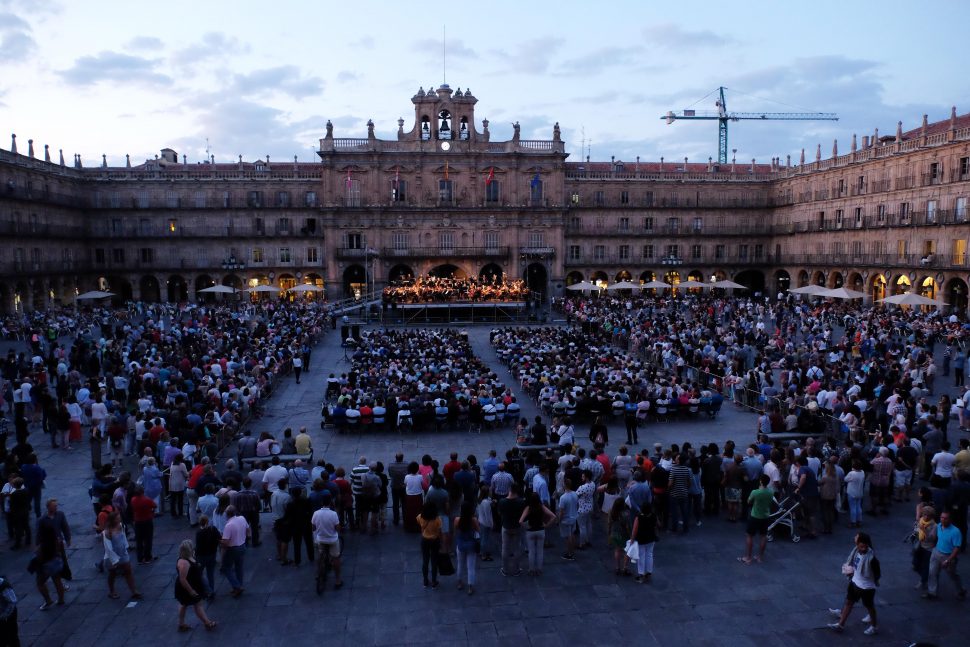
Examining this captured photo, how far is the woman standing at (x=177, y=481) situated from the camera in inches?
445

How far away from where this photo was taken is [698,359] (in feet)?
77.1

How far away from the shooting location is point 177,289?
55125 mm

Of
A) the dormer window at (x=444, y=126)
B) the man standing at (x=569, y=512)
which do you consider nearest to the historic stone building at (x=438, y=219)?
the dormer window at (x=444, y=126)

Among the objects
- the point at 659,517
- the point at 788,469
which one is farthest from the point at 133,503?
the point at 788,469

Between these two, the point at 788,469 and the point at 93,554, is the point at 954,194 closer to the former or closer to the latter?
the point at 788,469

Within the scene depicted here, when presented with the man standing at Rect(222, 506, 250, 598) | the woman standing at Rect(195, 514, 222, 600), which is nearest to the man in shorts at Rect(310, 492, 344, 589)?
the man standing at Rect(222, 506, 250, 598)

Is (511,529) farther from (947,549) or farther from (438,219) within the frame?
(438,219)

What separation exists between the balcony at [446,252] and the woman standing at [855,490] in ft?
140

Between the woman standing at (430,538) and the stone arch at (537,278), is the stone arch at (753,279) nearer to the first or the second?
the stone arch at (537,278)

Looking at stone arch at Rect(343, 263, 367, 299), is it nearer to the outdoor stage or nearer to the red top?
the outdoor stage

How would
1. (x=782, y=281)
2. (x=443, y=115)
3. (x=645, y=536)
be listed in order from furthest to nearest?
(x=782, y=281), (x=443, y=115), (x=645, y=536)

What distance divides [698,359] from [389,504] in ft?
48.0

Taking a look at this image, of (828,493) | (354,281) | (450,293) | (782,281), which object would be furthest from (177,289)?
(828,493)

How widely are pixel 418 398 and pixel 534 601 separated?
329 inches
